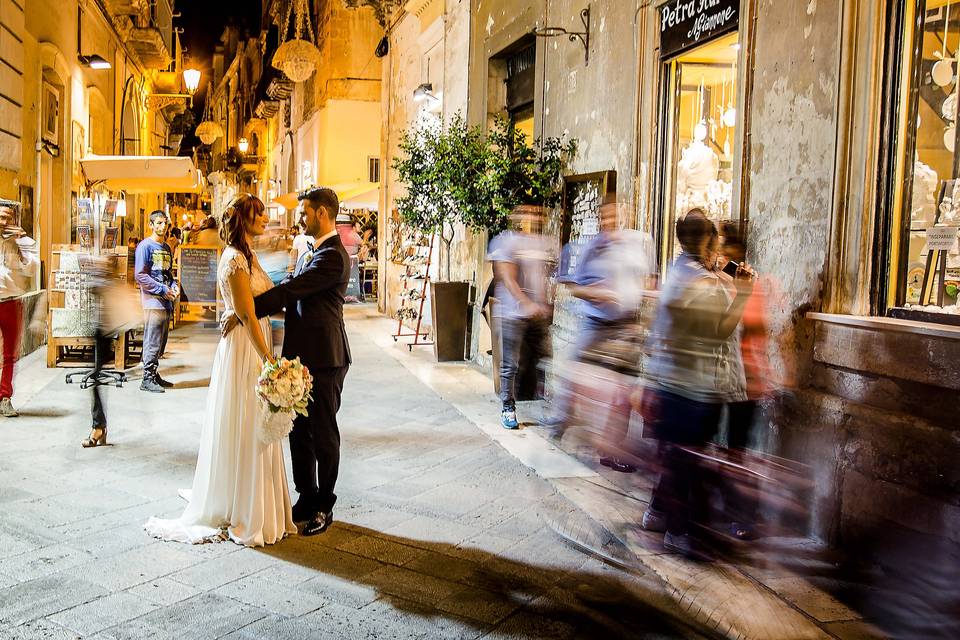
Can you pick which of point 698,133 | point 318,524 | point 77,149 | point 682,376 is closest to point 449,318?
point 698,133

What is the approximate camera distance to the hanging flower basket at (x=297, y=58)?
21.6 metres

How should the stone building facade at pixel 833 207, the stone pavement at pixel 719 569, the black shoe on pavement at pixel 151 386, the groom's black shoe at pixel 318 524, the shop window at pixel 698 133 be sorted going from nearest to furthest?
the stone pavement at pixel 719 569, the stone building facade at pixel 833 207, the groom's black shoe at pixel 318 524, the shop window at pixel 698 133, the black shoe on pavement at pixel 151 386

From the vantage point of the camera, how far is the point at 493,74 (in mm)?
11656

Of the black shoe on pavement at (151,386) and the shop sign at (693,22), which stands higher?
the shop sign at (693,22)

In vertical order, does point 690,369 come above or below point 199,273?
below

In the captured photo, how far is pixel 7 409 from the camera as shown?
7.44 meters

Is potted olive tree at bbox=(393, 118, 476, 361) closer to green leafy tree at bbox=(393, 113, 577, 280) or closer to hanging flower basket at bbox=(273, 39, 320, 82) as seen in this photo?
green leafy tree at bbox=(393, 113, 577, 280)

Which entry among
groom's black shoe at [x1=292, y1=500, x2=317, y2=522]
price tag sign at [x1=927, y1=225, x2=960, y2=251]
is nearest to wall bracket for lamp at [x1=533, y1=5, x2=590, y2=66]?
price tag sign at [x1=927, y1=225, x2=960, y2=251]

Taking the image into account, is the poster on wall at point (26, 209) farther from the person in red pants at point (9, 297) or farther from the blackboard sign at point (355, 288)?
the blackboard sign at point (355, 288)

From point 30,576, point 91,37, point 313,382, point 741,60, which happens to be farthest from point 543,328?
point 91,37

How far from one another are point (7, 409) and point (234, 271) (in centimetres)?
434

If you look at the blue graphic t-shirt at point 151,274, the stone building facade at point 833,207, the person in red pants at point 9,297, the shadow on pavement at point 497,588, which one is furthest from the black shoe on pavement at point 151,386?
the stone building facade at point 833,207

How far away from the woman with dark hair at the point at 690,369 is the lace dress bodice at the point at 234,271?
2.17m

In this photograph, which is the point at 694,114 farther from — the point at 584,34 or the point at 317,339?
the point at 317,339
